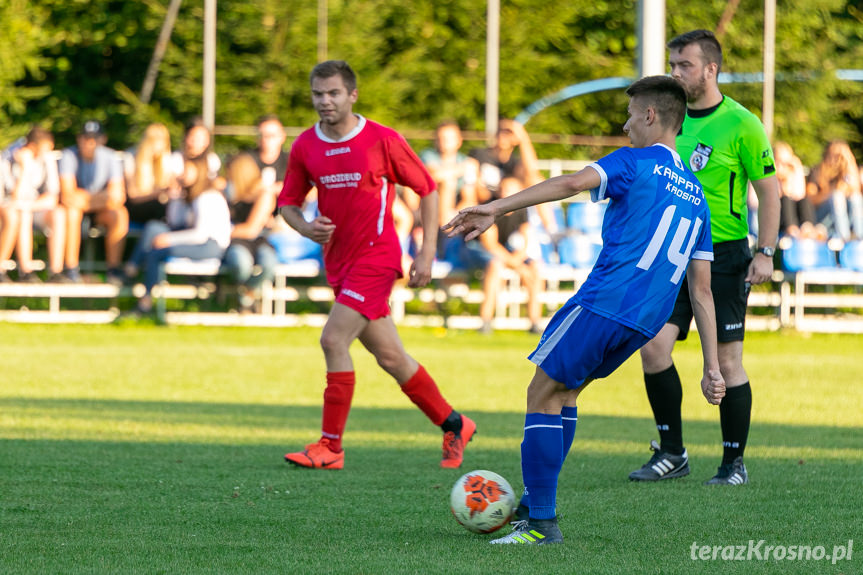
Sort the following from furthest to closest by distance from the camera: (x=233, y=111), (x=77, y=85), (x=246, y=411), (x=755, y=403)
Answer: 1. (x=77, y=85)
2. (x=233, y=111)
3. (x=755, y=403)
4. (x=246, y=411)

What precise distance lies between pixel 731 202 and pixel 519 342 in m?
8.87

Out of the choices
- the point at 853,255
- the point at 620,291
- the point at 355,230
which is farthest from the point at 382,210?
the point at 853,255

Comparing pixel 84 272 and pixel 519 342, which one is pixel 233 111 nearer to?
pixel 84 272

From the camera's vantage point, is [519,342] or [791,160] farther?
[791,160]

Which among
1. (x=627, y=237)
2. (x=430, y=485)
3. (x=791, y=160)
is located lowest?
(x=430, y=485)

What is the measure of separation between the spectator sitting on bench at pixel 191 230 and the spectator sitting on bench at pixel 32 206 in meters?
1.07

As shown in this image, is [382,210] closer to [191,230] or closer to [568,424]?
[568,424]

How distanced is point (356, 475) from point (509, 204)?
2759 mm

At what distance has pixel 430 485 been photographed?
6578 mm

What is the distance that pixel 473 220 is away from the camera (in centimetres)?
459

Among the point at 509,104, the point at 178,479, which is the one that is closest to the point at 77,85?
the point at 509,104

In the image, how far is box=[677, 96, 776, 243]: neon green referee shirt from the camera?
6.86 m

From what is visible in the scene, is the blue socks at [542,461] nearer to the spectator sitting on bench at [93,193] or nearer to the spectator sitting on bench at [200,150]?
the spectator sitting on bench at [200,150]

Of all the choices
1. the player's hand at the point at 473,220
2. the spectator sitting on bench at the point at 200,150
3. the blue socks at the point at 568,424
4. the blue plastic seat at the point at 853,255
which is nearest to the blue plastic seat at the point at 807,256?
the blue plastic seat at the point at 853,255
